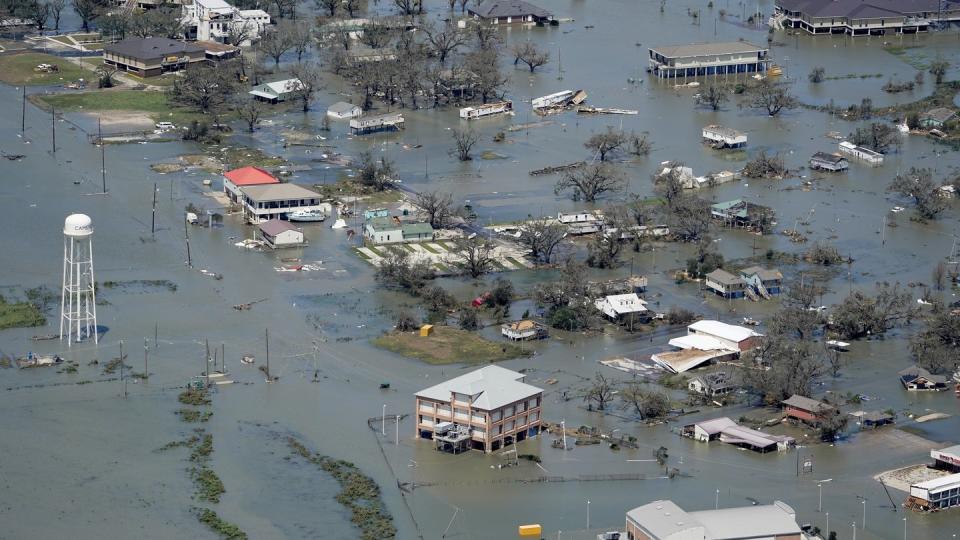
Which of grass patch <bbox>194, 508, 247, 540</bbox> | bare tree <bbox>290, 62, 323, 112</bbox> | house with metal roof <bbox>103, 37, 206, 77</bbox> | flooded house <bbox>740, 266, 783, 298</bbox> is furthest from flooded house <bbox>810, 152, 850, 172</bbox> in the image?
grass patch <bbox>194, 508, 247, 540</bbox>

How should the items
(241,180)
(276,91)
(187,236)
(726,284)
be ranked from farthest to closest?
(276,91) < (241,180) < (187,236) < (726,284)

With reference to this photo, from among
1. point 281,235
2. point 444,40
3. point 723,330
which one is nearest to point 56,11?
point 444,40

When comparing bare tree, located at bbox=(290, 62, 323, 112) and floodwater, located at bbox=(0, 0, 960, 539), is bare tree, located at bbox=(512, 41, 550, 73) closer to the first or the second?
floodwater, located at bbox=(0, 0, 960, 539)

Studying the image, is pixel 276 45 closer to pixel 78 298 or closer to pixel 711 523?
pixel 78 298

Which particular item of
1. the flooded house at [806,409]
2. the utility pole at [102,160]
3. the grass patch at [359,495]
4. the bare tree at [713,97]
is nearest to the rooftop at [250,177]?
the utility pole at [102,160]

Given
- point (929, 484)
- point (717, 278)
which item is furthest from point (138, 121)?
point (929, 484)

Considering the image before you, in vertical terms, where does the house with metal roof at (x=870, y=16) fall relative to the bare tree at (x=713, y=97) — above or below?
above

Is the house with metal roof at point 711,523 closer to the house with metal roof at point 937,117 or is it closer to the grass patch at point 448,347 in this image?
the grass patch at point 448,347
